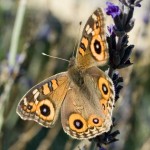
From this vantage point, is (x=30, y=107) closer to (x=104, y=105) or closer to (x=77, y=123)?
(x=77, y=123)

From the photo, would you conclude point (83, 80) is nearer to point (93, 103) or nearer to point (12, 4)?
point (93, 103)

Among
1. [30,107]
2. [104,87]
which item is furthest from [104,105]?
[30,107]

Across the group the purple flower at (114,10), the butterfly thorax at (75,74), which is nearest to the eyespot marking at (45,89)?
the butterfly thorax at (75,74)

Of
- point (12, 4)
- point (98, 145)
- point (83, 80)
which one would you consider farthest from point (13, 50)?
point (12, 4)

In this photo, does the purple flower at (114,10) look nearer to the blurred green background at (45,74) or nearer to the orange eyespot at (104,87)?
the orange eyespot at (104,87)

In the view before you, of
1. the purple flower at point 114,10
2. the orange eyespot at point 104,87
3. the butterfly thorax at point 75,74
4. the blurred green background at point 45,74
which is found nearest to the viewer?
the orange eyespot at point 104,87
